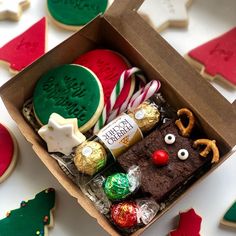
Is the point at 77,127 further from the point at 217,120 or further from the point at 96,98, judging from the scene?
the point at 217,120

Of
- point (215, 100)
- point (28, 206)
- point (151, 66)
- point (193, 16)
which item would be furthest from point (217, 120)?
point (28, 206)

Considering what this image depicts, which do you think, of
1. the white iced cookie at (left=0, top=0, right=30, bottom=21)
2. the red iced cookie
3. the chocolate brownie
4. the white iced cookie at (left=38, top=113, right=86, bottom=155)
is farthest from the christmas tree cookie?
the white iced cookie at (left=0, top=0, right=30, bottom=21)

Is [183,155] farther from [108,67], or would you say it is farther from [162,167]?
[108,67]

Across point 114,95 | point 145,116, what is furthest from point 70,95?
point 145,116

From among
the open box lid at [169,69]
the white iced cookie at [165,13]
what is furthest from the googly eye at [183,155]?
the white iced cookie at [165,13]

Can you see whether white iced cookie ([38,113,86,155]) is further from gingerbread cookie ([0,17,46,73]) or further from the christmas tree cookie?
gingerbread cookie ([0,17,46,73])
